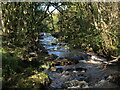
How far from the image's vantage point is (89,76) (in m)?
13.7

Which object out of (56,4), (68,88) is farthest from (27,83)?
(56,4)

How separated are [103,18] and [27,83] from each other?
10726 mm

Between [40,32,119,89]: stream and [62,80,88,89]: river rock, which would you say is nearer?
[62,80,88,89]: river rock

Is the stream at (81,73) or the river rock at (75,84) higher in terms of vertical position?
the stream at (81,73)

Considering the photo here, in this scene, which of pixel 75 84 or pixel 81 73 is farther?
pixel 81 73

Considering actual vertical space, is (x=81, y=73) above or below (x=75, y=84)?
above

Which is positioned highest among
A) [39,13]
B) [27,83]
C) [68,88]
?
[39,13]

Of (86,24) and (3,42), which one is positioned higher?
(86,24)

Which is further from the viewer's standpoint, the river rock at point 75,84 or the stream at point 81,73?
the stream at point 81,73

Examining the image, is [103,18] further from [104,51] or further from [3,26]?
[3,26]

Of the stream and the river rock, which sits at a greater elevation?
the stream

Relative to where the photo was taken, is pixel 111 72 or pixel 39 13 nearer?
pixel 111 72

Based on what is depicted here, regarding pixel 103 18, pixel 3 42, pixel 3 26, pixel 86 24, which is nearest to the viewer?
pixel 103 18

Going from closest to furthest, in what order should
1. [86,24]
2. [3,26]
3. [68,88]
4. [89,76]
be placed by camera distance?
[68,88]
[89,76]
[3,26]
[86,24]
